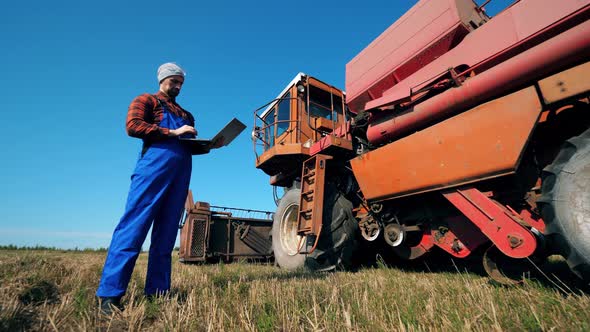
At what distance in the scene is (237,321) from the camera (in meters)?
1.42

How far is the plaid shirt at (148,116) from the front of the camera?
77.2 inches

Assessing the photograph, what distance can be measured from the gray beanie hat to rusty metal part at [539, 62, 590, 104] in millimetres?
2660

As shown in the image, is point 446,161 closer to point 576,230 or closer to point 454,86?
point 454,86

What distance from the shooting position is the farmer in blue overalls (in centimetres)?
173

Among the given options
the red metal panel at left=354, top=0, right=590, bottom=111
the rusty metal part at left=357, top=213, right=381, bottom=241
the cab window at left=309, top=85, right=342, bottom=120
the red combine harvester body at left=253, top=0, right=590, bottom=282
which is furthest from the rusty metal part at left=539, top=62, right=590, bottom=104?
the cab window at left=309, top=85, right=342, bottom=120

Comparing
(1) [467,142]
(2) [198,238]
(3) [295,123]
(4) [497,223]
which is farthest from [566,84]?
(2) [198,238]

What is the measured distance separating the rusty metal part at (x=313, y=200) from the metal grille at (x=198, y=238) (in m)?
3.20

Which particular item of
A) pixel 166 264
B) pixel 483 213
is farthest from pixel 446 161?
pixel 166 264

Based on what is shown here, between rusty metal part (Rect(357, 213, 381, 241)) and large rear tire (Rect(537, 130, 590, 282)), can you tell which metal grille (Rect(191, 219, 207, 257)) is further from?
large rear tire (Rect(537, 130, 590, 282))

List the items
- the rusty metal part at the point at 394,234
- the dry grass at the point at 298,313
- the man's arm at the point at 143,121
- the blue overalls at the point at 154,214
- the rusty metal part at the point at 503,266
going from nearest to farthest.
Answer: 1. the dry grass at the point at 298,313
2. the blue overalls at the point at 154,214
3. the man's arm at the point at 143,121
4. the rusty metal part at the point at 503,266
5. the rusty metal part at the point at 394,234

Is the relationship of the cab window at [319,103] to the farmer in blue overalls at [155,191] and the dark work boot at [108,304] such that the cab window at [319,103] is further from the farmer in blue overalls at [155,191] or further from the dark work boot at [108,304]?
the dark work boot at [108,304]

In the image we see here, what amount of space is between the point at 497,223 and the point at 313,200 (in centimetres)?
213

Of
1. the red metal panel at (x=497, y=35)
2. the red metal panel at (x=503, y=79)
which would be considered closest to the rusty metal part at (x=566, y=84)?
the red metal panel at (x=503, y=79)

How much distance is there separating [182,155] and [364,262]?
12.9 feet
